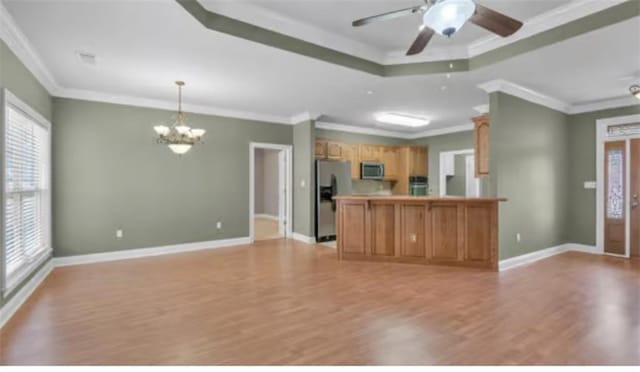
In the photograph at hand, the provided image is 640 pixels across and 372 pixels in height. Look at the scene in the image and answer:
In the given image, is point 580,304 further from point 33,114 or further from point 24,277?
point 33,114

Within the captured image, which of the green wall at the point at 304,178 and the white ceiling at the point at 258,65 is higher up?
the white ceiling at the point at 258,65

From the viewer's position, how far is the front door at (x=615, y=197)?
518 centimetres

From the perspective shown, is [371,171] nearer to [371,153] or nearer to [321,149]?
[371,153]

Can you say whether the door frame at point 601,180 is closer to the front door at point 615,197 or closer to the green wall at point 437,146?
the front door at point 615,197

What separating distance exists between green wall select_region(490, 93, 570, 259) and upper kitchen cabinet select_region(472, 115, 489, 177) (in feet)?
1.15

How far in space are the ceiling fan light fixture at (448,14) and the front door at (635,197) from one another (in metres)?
5.17

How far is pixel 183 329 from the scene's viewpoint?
258 cm

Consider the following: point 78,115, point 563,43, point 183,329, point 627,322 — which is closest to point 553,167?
point 563,43

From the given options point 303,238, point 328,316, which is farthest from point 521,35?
point 303,238

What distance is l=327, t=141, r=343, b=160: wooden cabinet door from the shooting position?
6875 mm

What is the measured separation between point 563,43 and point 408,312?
3034mm

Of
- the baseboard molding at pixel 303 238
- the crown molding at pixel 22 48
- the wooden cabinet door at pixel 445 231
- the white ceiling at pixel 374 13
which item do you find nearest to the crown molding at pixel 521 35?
the white ceiling at pixel 374 13

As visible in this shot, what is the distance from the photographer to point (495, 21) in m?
2.21

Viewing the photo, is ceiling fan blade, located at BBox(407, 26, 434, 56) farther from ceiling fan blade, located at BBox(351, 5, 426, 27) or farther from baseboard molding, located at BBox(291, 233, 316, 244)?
baseboard molding, located at BBox(291, 233, 316, 244)
